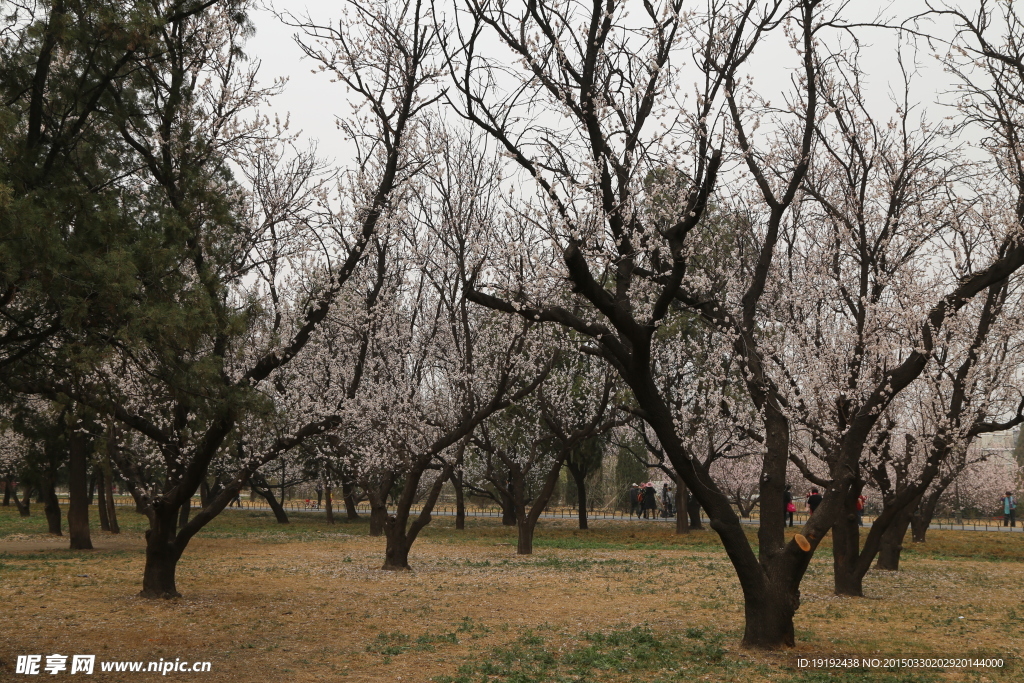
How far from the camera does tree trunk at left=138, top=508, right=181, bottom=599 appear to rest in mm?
11758

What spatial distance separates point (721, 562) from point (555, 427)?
5273 millimetres

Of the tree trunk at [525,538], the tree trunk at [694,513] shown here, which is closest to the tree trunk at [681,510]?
the tree trunk at [694,513]

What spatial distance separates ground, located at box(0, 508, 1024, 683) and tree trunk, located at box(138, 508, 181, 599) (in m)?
0.27

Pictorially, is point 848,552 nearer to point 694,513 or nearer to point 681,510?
point 681,510

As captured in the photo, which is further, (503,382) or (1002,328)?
(503,382)

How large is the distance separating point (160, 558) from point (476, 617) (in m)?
4.98

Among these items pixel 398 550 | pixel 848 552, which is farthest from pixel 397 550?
pixel 848 552

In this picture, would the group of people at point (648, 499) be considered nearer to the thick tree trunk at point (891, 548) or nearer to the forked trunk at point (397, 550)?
the thick tree trunk at point (891, 548)

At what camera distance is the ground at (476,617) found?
7.71 metres

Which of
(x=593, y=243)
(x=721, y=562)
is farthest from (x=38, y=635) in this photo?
(x=721, y=562)

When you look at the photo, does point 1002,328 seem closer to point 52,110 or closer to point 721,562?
point 721,562

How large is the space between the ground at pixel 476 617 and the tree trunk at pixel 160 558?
270 millimetres

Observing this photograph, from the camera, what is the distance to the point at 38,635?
8.89m

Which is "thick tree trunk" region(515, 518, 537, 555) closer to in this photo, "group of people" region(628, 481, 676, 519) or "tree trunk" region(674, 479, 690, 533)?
"tree trunk" region(674, 479, 690, 533)
